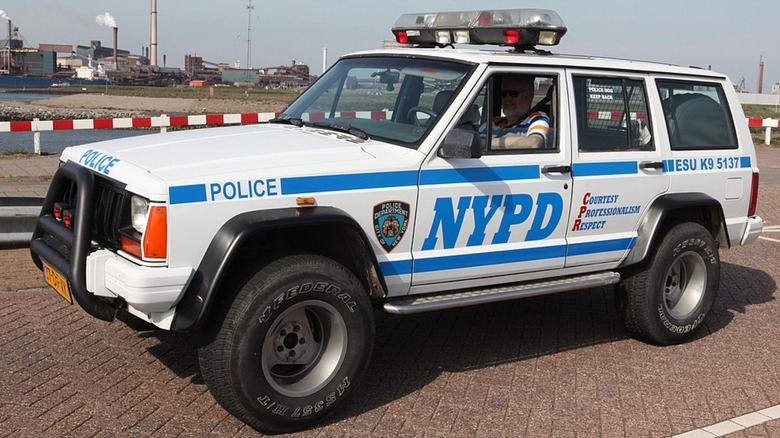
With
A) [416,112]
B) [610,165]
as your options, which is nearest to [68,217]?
[416,112]

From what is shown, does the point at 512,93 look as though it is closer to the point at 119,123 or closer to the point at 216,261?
the point at 216,261

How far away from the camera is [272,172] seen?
468cm

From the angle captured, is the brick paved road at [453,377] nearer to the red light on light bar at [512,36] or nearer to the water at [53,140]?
the red light on light bar at [512,36]

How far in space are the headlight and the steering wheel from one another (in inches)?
70.8

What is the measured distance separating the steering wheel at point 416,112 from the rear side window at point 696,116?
202cm

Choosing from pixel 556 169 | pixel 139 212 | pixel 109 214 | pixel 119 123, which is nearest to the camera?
pixel 139 212

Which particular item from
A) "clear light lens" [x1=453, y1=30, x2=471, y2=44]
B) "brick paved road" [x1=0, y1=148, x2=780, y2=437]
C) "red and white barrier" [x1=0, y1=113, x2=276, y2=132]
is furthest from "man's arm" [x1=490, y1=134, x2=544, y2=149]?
"red and white barrier" [x1=0, y1=113, x2=276, y2=132]

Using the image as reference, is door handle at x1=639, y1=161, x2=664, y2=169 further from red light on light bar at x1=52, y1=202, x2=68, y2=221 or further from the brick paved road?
red light on light bar at x1=52, y1=202, x2=68, y2=221

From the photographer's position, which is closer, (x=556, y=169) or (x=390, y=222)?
(x=390, y=222)

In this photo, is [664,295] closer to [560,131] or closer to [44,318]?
[560,131]

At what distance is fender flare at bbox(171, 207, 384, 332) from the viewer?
4418 millimetres

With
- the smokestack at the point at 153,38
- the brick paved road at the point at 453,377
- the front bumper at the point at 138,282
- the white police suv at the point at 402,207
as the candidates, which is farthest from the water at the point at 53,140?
the smokestack at the point at 153,38

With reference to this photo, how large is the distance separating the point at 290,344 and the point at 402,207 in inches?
39.1

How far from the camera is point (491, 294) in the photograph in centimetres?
554
